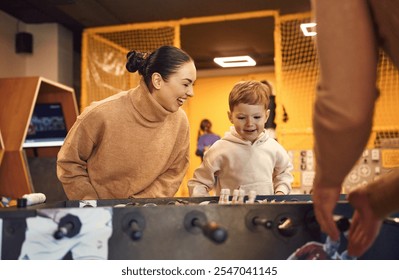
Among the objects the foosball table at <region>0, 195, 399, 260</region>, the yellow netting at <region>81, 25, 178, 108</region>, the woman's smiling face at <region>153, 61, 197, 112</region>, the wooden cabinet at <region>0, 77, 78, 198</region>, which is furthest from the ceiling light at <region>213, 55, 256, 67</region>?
the foosball table at <region>0, 195, 399, 260</region>

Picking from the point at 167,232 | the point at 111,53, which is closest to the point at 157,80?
the point at 167,232

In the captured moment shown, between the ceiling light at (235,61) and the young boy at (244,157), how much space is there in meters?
4.13

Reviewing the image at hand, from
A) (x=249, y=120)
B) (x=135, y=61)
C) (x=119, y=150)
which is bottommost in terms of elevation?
(x=119, y=150)

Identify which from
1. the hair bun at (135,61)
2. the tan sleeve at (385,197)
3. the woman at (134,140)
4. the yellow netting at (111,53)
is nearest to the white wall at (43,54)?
the yellow netting at (111,53)

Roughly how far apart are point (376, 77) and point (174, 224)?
1.33 ft

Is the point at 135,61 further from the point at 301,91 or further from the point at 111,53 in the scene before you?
the point at 111,53

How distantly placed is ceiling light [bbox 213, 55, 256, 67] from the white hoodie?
4.17 meters

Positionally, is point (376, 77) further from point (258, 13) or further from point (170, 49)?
point (258, 13)

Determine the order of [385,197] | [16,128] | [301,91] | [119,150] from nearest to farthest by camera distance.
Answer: [385,197]
[119,150]
[16,128]
[301,91]

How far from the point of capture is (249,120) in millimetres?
2023

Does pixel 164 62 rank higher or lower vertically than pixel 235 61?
lower

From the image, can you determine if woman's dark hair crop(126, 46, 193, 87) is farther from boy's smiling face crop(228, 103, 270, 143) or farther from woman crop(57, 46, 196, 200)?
boy's smiling face crop(228, 103, 270, 143)

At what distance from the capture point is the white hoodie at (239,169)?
1.99 meters

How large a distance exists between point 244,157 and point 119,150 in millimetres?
531
